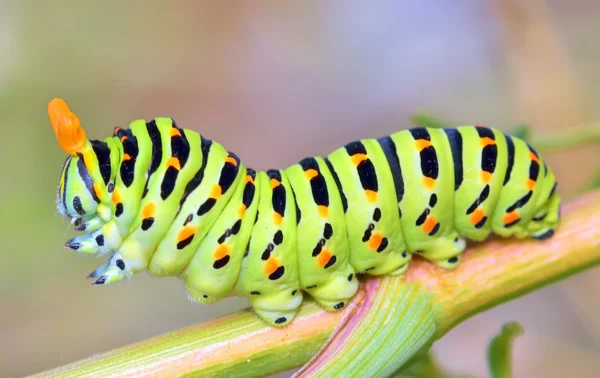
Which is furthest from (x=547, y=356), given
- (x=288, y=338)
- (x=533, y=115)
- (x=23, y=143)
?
(x=23, y=143)

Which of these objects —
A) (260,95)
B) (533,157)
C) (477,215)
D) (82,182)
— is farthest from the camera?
(260,95)

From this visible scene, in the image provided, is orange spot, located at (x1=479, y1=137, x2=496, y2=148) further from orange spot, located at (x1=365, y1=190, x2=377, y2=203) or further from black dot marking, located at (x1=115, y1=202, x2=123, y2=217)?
black dot marking, located at (x1=115, y1=202, x2=123, y2=217)

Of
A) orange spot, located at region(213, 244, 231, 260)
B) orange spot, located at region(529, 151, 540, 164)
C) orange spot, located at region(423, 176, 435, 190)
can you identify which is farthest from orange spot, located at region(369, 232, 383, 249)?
orange spot, located at region(529, 151, 540, 164)

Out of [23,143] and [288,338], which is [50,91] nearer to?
[23,143]

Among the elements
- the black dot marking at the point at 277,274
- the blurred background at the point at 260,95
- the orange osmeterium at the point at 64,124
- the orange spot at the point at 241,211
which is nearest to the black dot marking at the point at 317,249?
the black dot marking at the point at 277,274

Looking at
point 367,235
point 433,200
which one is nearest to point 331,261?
point 367,235

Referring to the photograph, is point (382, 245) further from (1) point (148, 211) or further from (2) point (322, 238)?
(1) point (148, 211)
